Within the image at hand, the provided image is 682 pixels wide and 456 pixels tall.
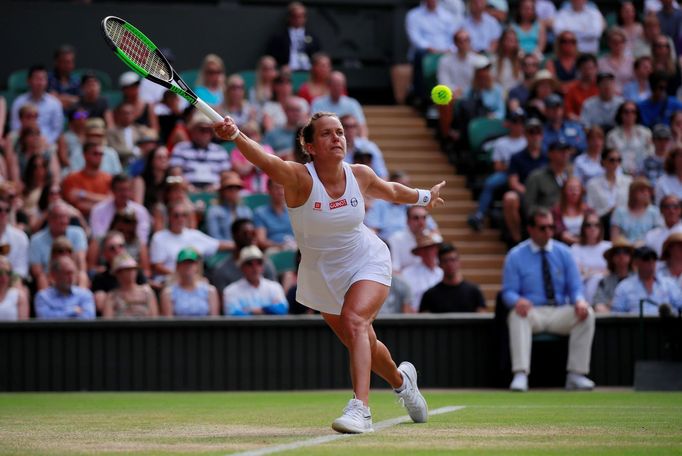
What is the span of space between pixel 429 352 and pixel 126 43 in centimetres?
679

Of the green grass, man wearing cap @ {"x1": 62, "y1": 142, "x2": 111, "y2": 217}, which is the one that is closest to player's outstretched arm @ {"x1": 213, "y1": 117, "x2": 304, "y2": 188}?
the green grass

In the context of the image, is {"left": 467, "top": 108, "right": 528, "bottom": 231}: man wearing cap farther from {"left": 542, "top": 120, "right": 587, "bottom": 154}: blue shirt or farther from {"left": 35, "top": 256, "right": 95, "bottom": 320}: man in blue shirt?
{"left": 35, "top": 256, "right": 95, "bottom": 320}: man in blue shirt

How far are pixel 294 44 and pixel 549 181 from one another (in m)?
5.35

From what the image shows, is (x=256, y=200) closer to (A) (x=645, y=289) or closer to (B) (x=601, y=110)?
(A) (x=645, y=289)

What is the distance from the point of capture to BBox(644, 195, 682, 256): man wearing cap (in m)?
15.0

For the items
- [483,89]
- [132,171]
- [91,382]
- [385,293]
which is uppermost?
[483,89]

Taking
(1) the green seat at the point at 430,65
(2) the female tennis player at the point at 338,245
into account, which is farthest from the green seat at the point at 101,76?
(2) the female tennis player at the point at 338,245

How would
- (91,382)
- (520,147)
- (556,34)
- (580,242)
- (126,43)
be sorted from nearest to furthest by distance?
(126,43)
(91,382)
(580,242)
(520,147)
(556,34)

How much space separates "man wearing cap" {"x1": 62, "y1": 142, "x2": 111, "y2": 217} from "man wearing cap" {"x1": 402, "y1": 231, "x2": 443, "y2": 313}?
3.76 m

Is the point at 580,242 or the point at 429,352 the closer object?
the point at 429,352

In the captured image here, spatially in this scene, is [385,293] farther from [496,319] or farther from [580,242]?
[580,242]

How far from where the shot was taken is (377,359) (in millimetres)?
7945

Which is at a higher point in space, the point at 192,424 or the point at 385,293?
the point at 385,293

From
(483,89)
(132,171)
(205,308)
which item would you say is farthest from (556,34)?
(205,308)
